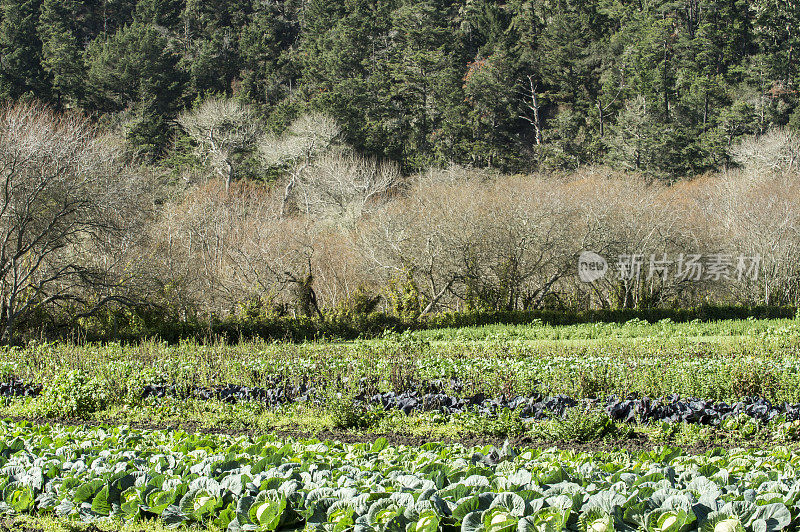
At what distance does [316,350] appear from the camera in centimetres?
1234

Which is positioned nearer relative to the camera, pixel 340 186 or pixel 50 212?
pixel 50 212

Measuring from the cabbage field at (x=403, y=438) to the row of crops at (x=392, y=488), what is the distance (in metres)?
0.01

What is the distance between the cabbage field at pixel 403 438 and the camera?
12.9 ft

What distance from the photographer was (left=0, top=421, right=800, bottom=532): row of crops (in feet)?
12.2

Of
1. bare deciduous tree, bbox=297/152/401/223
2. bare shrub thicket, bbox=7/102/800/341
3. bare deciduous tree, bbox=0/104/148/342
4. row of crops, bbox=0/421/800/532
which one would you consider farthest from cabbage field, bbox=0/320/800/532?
bare deciduous tree, bbox=297/152/401/223

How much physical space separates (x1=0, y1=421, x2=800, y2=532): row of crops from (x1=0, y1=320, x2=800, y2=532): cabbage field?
13mm

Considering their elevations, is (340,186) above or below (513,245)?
above

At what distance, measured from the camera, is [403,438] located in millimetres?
7430

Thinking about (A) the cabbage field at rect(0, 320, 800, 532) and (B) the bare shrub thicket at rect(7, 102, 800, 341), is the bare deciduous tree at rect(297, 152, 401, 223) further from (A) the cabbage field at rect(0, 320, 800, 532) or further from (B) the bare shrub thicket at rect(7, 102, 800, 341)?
(A) the cabbage field at rect(0, 320, 800, 532)

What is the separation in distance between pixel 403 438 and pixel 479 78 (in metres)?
40.5

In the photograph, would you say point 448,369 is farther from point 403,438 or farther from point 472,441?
point 472,441

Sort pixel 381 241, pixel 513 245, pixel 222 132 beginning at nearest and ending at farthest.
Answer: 1. pixel 513 245
2. pixel 381 241
3. pixel 222 132

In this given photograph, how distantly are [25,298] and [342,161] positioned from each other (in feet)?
78.3

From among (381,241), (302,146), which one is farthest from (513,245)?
(302,146)
